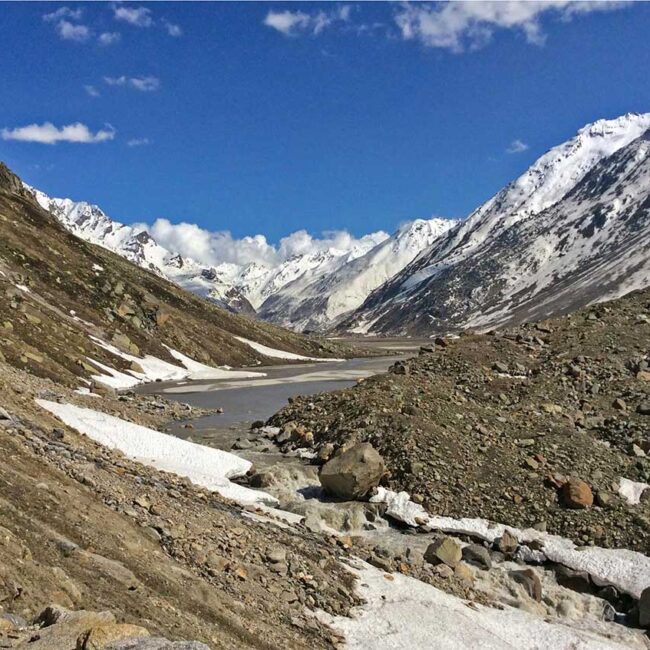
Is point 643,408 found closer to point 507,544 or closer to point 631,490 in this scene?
point 631,490

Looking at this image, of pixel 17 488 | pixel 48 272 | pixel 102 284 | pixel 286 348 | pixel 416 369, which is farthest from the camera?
pixel 286 348

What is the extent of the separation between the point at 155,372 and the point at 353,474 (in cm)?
5405

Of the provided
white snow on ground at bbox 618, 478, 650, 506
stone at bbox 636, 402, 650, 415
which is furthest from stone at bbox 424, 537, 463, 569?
stone at bbox 636, 402, 650, 415

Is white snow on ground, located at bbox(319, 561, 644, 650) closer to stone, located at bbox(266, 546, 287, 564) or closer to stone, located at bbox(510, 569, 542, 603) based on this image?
stone, located at bbox(510, 569, 542, 603)

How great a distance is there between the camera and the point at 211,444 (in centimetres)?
3522

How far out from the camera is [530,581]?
19250 millimetres

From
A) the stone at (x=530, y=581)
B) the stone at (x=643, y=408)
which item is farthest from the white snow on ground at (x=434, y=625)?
the stone at (x=643, y=408)

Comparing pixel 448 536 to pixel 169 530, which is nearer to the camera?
pixel 169 530

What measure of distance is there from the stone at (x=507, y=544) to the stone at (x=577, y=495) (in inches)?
120

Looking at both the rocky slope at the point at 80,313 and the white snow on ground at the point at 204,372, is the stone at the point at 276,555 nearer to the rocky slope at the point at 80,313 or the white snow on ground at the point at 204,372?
the rocky slope at the point at 80,313

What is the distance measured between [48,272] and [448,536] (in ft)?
252

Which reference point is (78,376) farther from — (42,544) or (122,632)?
(122,632)

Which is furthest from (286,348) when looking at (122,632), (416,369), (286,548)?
(122,632)

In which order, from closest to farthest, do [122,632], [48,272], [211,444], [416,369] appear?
[122,632] < [211,444] < [416,369] < [48,272]
